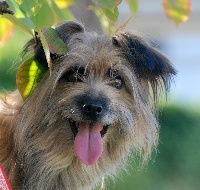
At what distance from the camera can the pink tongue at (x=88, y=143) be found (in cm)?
388

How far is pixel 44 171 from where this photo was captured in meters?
4.15

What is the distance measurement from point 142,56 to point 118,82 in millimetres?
230

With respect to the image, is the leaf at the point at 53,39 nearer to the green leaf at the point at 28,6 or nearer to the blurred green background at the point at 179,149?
the green leaf at the point at 28,6

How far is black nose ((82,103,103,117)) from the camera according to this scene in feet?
12.1

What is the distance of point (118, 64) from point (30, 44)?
56 centimetres

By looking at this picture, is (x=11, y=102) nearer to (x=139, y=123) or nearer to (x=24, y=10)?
(x=139, y=123)

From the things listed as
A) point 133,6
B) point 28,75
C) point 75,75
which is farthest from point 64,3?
point 75,75

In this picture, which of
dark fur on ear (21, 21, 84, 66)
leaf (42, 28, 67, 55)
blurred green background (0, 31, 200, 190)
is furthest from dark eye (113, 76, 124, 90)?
blurred green background (0, 31, 200, 190)

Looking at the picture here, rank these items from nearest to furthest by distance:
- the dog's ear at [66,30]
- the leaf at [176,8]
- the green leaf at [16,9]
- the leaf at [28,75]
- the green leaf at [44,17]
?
the green leaf at [16,9]
the green leaf at [44,17]
the leaf at [176,8]
the leaf at [28,75]
the dog's ear at [66,30]

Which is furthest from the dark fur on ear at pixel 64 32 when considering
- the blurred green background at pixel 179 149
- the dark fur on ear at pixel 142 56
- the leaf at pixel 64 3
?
the blurred green background at pixel 179 149

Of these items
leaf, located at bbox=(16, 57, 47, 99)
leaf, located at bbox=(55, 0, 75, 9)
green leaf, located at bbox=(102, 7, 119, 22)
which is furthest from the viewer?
leaf, located at bbox=(16, 57, 47, 99)

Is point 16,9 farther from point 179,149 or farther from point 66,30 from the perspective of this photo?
point 179,149

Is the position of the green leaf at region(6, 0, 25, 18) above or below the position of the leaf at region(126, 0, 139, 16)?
below

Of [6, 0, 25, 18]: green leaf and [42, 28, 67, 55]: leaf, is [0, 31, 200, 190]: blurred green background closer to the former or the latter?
[42, 28, 67, 55]: leaf
